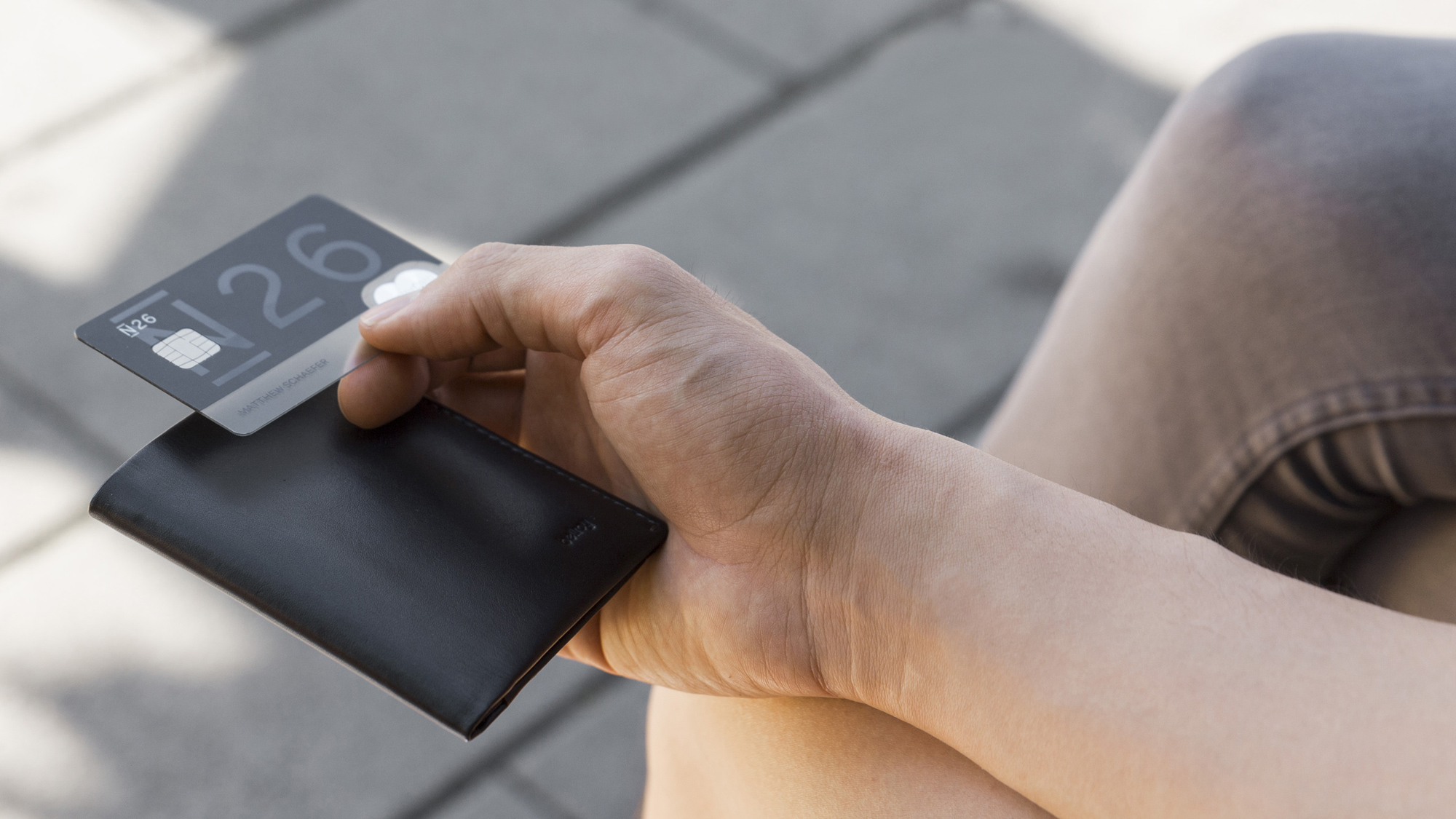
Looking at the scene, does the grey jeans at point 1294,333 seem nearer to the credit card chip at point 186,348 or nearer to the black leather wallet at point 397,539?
the black leather wallet at point 397,539

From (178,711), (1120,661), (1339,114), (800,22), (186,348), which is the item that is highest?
(1339,114)

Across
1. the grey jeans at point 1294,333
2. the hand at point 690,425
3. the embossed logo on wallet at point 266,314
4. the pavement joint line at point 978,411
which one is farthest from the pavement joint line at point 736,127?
the grey jeans at point 1294,333

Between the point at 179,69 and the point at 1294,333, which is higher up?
the point at 1294,333

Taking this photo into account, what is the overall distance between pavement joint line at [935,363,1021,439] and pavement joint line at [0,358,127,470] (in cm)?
109

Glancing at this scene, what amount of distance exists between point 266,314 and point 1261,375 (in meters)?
0.75

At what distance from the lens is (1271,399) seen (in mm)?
835

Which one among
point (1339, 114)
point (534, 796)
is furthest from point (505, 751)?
point (1339, 114)

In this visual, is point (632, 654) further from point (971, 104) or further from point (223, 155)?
point (971, 104)

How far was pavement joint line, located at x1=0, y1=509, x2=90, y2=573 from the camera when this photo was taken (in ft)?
4.53

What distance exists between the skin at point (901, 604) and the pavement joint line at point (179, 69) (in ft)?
4.01

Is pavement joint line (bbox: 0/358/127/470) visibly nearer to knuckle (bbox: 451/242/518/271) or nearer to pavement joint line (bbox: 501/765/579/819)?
pavement joint line (bbox: 501/765/579/819)

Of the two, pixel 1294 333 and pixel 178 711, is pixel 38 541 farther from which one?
pixel 1294 333

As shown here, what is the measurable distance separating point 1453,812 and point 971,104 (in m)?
1.65

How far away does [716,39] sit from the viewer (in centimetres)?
208
